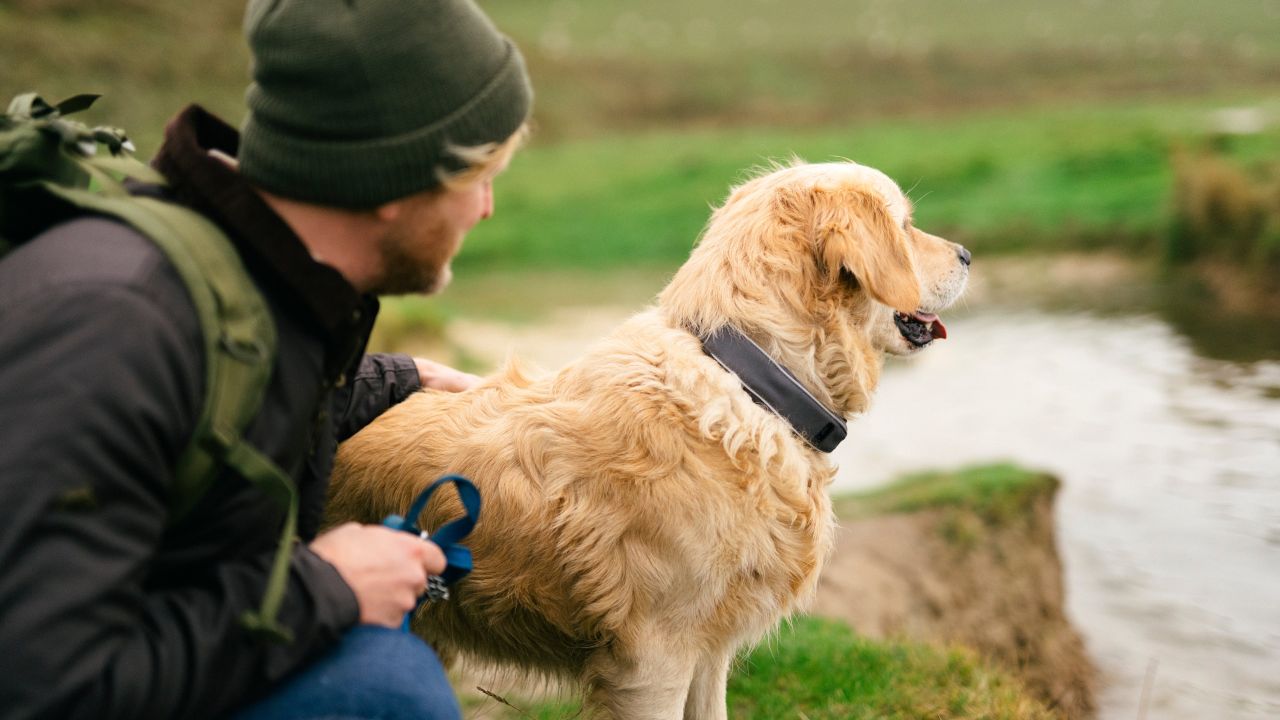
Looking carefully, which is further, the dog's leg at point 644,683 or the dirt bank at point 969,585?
the dirt bank at point 969,585

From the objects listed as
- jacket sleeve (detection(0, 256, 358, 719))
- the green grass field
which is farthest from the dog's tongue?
the green grass field

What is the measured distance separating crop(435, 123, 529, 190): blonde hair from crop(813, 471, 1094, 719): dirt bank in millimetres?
4041

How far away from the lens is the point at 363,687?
8.33 ft

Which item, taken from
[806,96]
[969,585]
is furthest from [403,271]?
[806,96]

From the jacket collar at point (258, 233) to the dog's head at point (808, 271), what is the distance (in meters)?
1.58

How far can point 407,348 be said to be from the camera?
37.9 ft

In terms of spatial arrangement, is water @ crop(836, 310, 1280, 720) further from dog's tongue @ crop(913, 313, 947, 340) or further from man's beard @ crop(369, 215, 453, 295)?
man's beard @ crop(369, 215, 453, 295)

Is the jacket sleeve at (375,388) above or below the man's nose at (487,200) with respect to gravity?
below

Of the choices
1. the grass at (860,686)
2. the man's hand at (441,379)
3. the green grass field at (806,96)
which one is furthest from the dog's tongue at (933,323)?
the green grass field at (806,96)

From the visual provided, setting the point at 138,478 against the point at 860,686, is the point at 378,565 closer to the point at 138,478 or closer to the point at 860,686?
the point at 138,478

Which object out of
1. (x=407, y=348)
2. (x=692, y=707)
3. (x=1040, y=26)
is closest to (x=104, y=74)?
(x=407, y=348)

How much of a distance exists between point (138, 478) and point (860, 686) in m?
3.62

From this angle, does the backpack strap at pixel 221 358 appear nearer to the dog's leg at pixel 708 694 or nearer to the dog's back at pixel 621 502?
the dog's back at pixel 621 502

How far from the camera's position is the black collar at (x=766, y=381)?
372 centimetres
